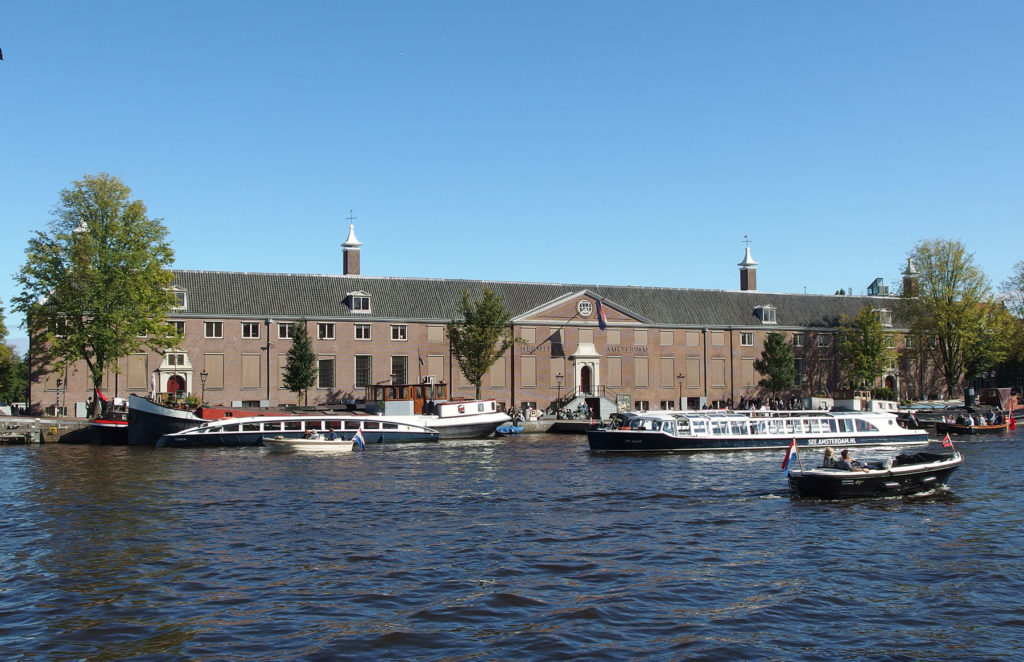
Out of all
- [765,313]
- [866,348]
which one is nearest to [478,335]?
[765,313]

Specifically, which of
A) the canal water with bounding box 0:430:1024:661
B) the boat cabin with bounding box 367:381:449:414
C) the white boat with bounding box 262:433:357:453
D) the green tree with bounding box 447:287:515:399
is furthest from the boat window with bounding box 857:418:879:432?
the green tree with bounding box 447:287:515:399

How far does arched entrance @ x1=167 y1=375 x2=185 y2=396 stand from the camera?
77312mm

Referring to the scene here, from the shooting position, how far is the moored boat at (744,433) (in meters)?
Answer: 54.2

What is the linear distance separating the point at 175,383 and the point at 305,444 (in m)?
26.9

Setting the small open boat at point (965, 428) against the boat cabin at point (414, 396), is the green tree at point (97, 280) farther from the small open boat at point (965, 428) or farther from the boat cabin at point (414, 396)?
the small open boat at point (965, 428)

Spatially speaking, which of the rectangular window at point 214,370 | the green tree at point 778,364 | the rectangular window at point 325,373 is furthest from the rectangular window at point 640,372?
the rectangular window at point 214,370

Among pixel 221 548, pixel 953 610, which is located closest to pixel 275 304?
pixel 221 548

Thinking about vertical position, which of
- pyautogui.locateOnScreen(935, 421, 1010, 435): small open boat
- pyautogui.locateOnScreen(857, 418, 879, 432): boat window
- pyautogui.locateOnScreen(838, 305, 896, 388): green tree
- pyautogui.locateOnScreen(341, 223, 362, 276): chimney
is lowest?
pyautogui.locateOnScreen(935, 421, 1010, 435): small open boat

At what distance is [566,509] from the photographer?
32.6 metres

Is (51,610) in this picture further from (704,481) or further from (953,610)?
(704,481)

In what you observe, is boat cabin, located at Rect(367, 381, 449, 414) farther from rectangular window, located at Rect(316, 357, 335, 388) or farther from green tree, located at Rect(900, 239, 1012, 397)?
green tree, located at Rect(900, 239, 1012, 397)

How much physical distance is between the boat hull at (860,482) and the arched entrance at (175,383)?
57.7 meters

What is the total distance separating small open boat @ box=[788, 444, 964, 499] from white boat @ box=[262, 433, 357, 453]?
101 ft

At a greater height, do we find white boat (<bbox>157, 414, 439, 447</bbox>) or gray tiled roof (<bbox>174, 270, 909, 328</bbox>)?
gray tiled roof (<bbox>174, 270, 909, 328</bbox>)
